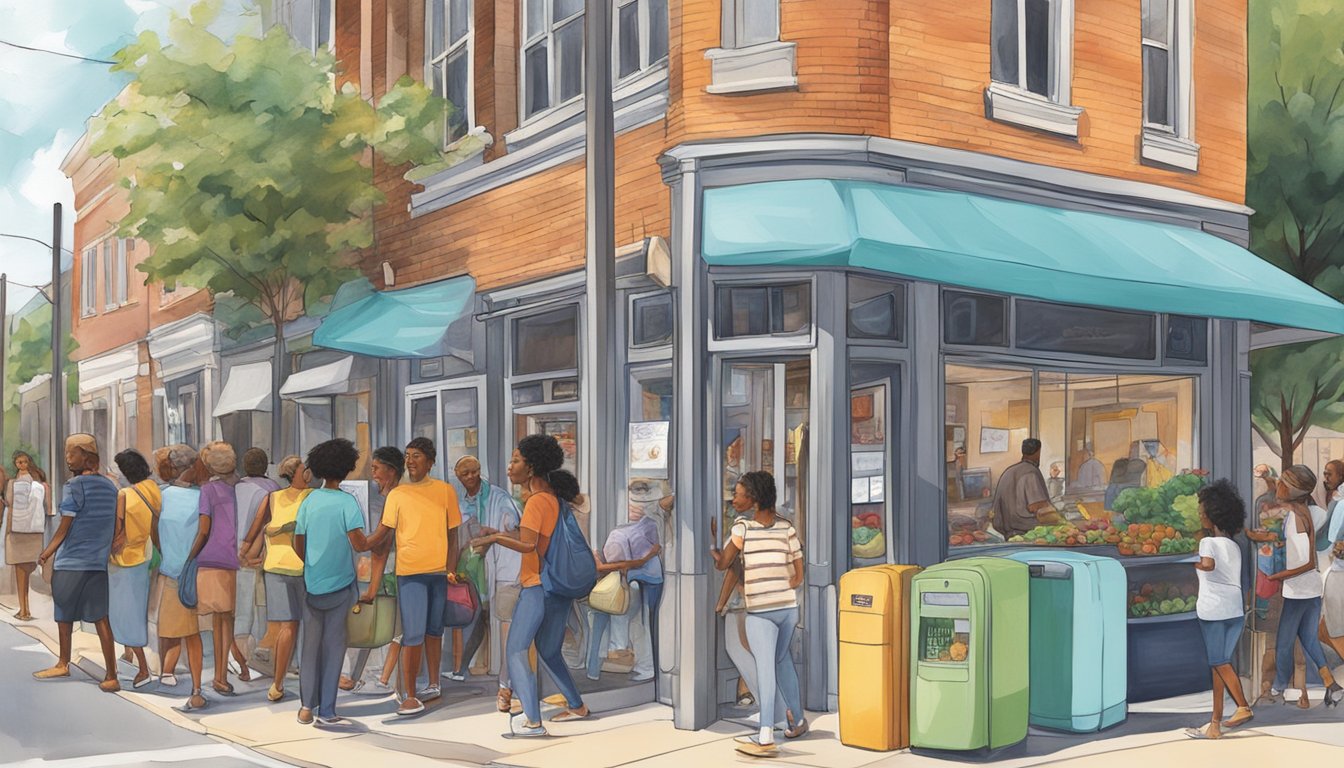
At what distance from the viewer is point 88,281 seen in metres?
34.4

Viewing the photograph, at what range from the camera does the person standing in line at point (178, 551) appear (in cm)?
1080

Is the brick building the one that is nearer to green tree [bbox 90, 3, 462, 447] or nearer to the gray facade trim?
the gray facade trim

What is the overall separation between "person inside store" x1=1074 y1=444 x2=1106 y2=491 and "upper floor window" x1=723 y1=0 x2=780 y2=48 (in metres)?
4.88

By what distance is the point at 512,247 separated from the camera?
14422mm

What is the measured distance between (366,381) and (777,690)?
33.9 ft

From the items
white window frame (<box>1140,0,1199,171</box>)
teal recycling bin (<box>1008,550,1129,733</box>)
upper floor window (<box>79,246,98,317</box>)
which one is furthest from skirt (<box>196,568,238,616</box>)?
upper floor window (<box>79,246,98,317</box>)

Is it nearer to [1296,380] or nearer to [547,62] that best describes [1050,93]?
[547,62]

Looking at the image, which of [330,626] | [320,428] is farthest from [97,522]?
[320,428]

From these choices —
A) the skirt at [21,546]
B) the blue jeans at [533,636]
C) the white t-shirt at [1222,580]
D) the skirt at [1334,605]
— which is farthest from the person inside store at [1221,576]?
the skirt at [21,546]

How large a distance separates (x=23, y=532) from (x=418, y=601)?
29.3ft

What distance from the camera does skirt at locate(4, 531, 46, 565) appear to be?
16578 mm

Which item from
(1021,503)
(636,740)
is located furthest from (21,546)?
(1021,503)

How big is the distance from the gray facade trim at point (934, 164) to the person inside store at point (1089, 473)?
2371mm

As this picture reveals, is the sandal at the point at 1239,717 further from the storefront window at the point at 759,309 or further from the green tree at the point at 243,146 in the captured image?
the green tree at the point at 243,146
